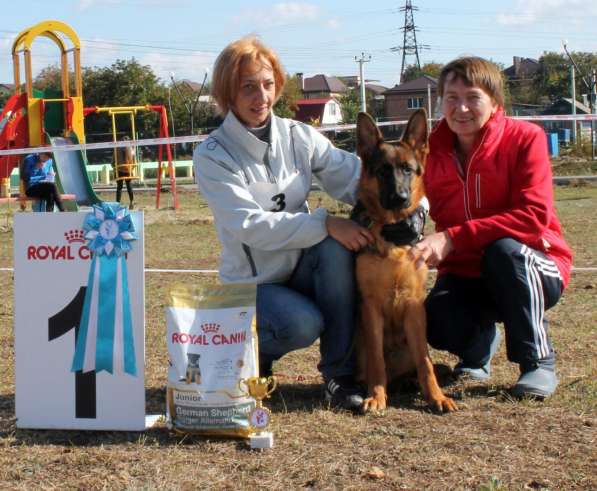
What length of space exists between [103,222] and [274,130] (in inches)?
35.5

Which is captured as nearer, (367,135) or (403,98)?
(367,135)

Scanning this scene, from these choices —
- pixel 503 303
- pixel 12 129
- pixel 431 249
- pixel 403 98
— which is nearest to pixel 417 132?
pixel 431 249

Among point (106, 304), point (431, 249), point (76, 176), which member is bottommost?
point (106, 304)

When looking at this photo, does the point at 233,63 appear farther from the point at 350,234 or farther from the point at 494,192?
the point at 494,192

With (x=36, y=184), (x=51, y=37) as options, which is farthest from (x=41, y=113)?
(x=36, y=184)

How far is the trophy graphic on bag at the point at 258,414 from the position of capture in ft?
10.5

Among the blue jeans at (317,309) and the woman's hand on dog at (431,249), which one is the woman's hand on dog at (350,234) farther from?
the woman's hand on dog at (431,249)

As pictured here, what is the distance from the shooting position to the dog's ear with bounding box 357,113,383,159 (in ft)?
12.3

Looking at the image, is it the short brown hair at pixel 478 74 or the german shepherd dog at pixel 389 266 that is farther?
the short brown hair at pixel 478 74

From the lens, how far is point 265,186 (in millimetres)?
3807

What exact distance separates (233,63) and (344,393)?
5.02 feet

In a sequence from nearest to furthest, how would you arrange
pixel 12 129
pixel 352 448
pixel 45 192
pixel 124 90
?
1. pixel 352 448
2. pixel 45 192
3. pixel 12 129
4. pixel 124 90

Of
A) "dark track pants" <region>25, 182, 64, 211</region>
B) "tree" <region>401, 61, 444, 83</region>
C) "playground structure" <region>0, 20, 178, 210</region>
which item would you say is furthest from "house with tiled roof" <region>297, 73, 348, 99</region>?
Answer: "dark track pants" <region>25, 182, 64, 211</region>

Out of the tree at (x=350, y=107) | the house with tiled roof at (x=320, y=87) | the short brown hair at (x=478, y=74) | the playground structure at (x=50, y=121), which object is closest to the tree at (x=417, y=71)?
the house with tiled roof at (x=320, y=87)
